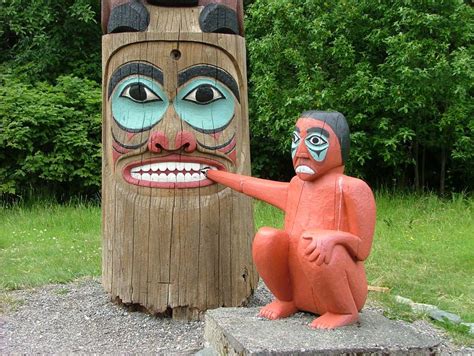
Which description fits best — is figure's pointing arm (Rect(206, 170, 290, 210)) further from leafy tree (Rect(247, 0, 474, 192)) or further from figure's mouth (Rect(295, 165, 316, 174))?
leafy tree (Rect(247, 0, 474, 192))

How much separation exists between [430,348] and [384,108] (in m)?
7.03

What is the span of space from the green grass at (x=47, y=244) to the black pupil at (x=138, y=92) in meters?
2.23

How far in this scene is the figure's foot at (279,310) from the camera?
151 inches

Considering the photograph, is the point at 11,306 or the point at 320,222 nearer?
the point at 320,222

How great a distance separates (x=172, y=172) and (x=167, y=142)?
8.4 inches

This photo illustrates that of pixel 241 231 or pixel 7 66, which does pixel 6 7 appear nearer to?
pixel 7 66

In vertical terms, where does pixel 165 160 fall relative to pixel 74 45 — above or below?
below

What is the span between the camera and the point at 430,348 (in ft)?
11.1

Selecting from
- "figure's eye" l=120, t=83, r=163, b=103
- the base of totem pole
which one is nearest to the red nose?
"figure's eye" l=120, t=83, r=163, b=103

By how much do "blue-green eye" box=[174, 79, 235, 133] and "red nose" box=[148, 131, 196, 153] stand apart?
11 cm

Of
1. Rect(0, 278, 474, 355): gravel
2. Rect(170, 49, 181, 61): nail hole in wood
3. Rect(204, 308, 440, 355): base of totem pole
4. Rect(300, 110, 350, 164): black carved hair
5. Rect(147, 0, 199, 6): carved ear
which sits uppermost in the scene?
Rect(147, 0, 199, 6): carved ear

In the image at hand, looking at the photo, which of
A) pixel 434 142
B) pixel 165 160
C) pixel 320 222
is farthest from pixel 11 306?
pixel 434 142

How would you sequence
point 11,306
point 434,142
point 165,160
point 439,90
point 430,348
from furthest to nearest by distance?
point 434,142
point 439,90
point 11,306
point 165,160
point 430,348

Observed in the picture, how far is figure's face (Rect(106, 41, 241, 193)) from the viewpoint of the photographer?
14.8 ft
